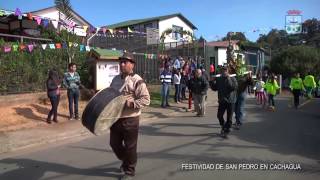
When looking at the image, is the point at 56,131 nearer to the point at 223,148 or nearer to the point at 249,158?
the point at 223,148

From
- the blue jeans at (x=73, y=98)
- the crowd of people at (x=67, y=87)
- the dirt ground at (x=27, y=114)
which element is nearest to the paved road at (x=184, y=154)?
the blue jeans at (x=73, y=98)

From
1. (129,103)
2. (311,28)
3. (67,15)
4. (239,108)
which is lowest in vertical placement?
(239,108)

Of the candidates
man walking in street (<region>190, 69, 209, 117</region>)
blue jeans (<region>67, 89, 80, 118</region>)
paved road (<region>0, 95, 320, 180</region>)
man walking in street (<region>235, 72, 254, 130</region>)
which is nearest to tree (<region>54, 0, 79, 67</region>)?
blue jeans (<region>67, 89, 80, 118</region>)

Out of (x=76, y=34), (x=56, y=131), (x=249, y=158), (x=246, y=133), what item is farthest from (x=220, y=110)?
(x=76, y=34)

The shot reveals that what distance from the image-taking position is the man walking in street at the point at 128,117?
21.6ft

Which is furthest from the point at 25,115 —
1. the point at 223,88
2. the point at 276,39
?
the point at 276,39

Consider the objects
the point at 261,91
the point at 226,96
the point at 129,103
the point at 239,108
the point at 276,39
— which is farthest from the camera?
the point at 276,39

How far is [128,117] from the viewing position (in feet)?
21.7

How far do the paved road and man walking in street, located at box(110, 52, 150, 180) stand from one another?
416 mm

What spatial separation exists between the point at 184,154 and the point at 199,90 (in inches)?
251

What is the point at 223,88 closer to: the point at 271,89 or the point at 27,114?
the point at 27,114

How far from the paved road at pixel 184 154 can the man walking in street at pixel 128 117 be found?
1.36 feet

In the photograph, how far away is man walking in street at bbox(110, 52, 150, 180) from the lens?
6582 mm

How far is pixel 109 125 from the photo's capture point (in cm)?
648
